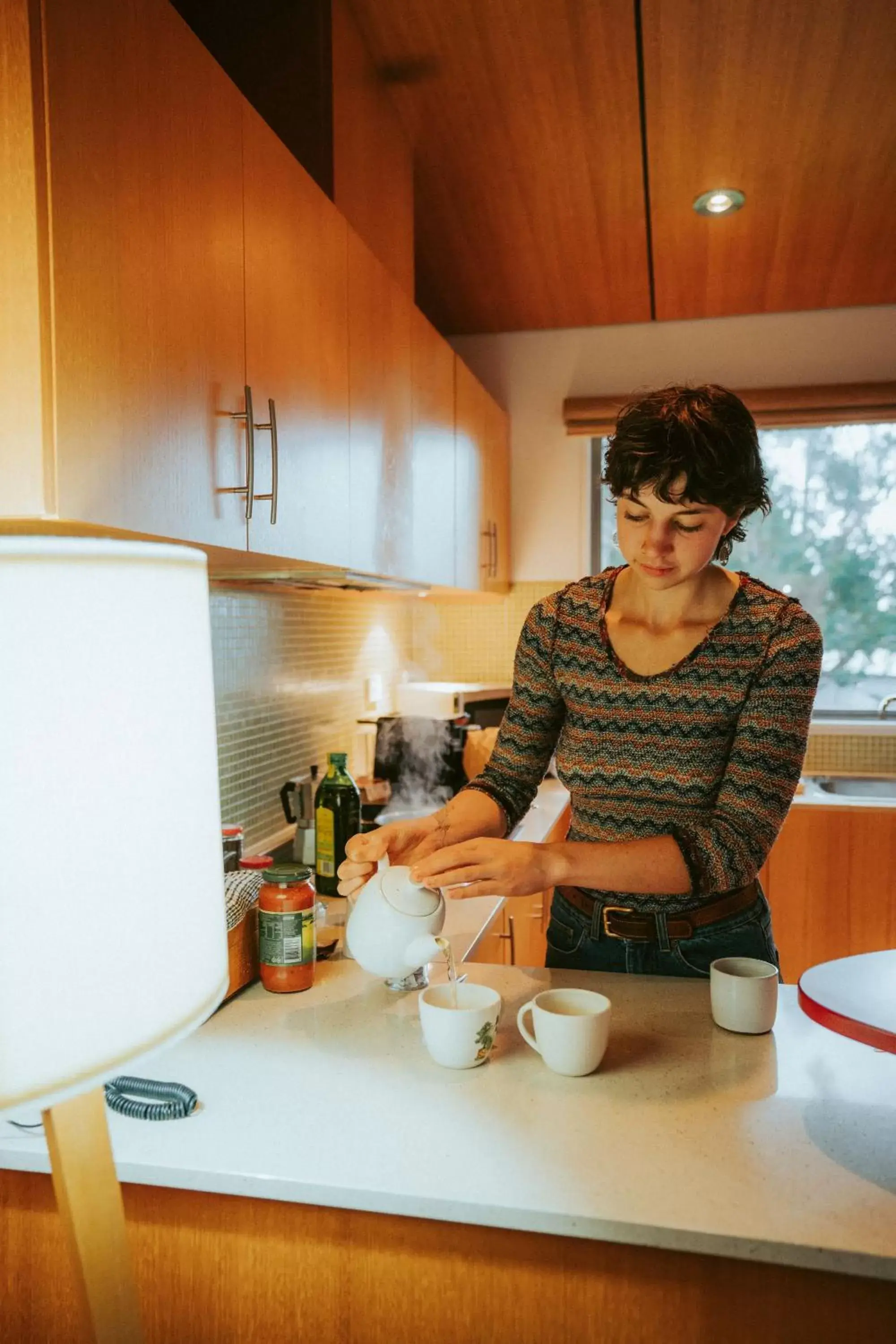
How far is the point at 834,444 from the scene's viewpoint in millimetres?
3693

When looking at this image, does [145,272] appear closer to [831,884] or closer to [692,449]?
[692,449]

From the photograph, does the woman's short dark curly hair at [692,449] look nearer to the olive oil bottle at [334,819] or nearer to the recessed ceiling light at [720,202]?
the olive oil bottle at [334,819]

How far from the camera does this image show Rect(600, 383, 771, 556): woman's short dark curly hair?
1.34 metres

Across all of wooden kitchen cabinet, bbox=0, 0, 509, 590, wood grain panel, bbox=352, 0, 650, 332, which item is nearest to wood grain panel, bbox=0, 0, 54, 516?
wooden kitchen cabinet, bbox=0, 0, 509, 590

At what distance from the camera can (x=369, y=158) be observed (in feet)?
7.01

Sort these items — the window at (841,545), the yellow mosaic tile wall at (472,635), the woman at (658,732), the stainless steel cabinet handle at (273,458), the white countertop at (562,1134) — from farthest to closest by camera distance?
1. the yellow mosaic tile wall at (472,635)
2. the window at (841,545)
3. the stainless steel cabinet handle at (273,458)
4. the woman at (658,732)
5. the white countertop at (562,1134)

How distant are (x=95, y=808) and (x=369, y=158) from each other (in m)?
1.99

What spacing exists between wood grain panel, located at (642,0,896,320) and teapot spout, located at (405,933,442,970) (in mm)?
1806

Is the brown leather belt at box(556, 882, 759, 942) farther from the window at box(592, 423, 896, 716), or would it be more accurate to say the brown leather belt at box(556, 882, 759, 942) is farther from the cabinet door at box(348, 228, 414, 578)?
the window at box(592, 423, 896, 716)

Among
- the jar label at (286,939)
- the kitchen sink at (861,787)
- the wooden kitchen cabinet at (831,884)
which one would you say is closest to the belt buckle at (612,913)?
the jar label at (286,939)

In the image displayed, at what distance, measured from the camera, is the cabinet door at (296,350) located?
1.39 meters

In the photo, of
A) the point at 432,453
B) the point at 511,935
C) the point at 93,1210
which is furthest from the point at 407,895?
the point at 432,453

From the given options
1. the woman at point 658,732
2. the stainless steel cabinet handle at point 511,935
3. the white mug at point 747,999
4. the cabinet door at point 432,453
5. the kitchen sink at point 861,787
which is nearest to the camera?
the white mug at point 747,999

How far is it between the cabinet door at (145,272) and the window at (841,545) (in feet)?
9.20
